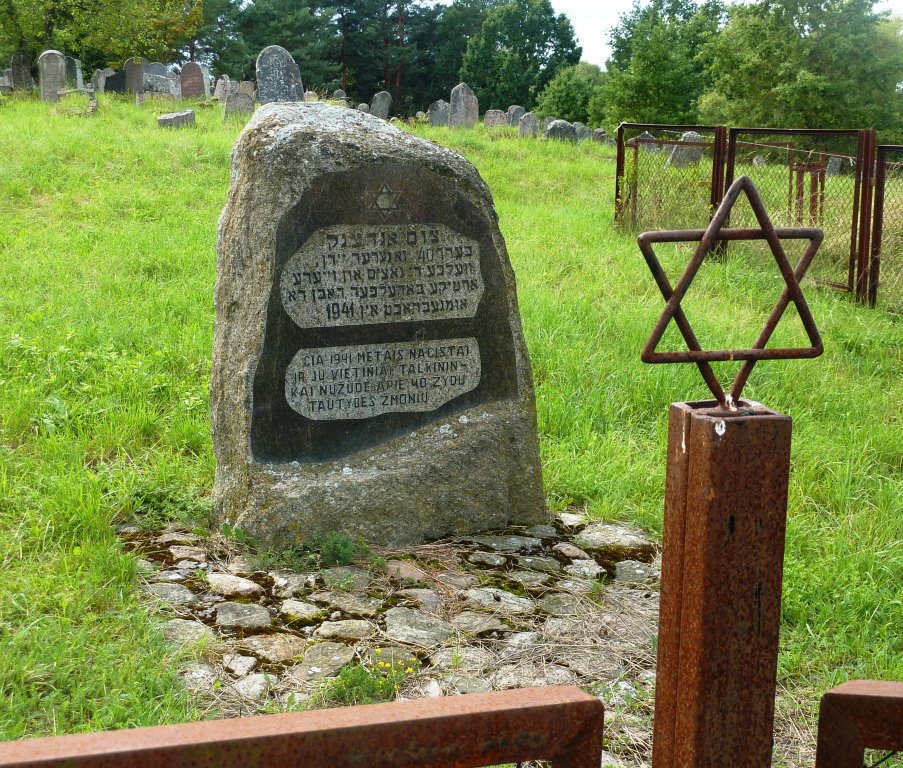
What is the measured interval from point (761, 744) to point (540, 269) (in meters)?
7.46

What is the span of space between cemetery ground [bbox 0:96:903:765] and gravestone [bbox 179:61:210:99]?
12.3 meters

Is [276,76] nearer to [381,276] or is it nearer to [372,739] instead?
[381,276]

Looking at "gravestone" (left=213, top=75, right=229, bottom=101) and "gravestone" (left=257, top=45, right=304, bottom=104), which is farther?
"gravestone" (left=213, top=75, right=229, bottom=101)

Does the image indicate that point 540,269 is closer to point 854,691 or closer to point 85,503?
point 85,503

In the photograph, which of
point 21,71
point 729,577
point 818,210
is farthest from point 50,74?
point 729,577

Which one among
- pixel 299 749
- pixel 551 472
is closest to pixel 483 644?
pixel 551 472

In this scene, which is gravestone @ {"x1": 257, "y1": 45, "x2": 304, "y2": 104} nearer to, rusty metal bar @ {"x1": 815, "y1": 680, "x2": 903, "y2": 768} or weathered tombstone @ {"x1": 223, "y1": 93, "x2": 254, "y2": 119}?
weathered tombstone @ {"x1": 223, "y1": 93, "x2": 254, "y2": 119}

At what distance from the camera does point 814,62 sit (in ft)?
87.5

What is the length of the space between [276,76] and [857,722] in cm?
1576

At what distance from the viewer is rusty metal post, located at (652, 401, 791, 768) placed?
1.29 meters

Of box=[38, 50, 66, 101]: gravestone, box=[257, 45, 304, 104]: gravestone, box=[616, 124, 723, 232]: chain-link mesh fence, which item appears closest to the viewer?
box=[616, 124, 723, 232]: chain-link mesh fence

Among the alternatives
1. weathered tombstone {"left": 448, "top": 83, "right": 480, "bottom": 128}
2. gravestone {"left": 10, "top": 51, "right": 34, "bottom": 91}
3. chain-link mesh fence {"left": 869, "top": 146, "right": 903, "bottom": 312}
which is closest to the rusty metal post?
chain-link mesh fence {"left": 869, "top": 146, "right": 903, "bottom": 312}

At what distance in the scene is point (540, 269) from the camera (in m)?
8.62

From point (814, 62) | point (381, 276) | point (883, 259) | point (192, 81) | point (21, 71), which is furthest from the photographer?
point (814, 62)
